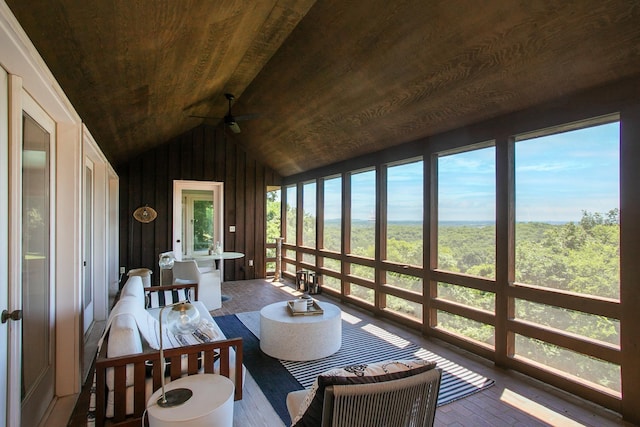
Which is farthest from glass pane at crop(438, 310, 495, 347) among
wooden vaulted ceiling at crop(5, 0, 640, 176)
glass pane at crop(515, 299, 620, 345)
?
wooden vaulted ceiling at crop(5, 0, 640, 176)

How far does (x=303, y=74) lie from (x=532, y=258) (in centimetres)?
324

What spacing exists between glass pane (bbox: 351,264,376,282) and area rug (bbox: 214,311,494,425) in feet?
2.83

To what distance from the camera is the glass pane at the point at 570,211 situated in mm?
2678

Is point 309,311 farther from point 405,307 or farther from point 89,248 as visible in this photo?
point 89,248

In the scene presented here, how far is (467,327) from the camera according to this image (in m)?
3.76

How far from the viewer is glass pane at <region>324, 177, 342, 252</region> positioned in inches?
241

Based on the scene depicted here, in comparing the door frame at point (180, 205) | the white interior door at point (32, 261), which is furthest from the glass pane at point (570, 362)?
the door frame at point (180, 205)

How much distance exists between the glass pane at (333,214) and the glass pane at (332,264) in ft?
0.67

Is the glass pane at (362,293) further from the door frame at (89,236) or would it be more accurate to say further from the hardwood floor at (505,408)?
the door frame at (89,236)

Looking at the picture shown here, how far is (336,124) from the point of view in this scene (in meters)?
4.78

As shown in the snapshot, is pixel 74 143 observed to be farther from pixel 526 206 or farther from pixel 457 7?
pixel 526 206

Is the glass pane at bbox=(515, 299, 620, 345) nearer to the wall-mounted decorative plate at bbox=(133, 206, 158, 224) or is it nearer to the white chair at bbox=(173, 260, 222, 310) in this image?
the white chair at bbox=(173, 260, 222, 310)


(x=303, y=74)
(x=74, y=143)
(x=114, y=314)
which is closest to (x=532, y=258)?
(x=303, y=74)

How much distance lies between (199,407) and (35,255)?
163cm
